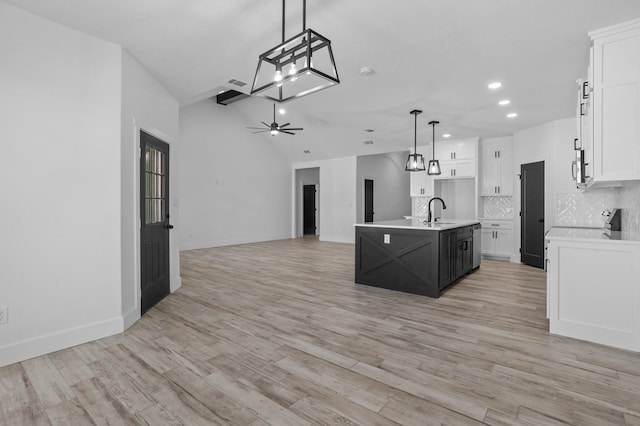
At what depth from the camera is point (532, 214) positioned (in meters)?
6.41

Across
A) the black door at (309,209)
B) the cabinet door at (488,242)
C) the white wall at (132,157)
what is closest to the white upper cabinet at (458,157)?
the cabinet door at (488,242)

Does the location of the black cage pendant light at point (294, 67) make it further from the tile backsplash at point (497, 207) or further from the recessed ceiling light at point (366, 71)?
the tile backsplash at point (497, 207)

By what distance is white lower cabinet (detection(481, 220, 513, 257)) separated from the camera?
23.3 feet

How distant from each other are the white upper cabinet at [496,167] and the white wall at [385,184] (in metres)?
3.64

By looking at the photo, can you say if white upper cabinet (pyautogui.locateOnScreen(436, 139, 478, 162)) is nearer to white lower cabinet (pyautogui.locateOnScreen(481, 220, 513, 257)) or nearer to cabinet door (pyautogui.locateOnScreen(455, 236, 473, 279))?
white lower cabinet (pyautogui.locateOnScreen(481, 220, 513, 257))

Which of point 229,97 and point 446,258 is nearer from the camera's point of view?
point 446,258

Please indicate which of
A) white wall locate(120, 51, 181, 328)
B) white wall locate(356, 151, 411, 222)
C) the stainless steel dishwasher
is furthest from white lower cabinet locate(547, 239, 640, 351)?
white wall locate(356, 151, 411, 222)

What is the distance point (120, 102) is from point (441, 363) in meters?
3.62

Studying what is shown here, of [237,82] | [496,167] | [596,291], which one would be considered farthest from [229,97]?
[596,291]

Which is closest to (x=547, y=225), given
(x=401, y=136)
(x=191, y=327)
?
(x=401, y=136)

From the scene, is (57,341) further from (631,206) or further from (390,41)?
(631,206)

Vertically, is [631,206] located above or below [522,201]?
below

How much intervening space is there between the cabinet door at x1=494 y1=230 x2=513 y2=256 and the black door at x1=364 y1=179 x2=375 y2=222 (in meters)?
4.23

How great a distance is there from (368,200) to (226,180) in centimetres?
459
